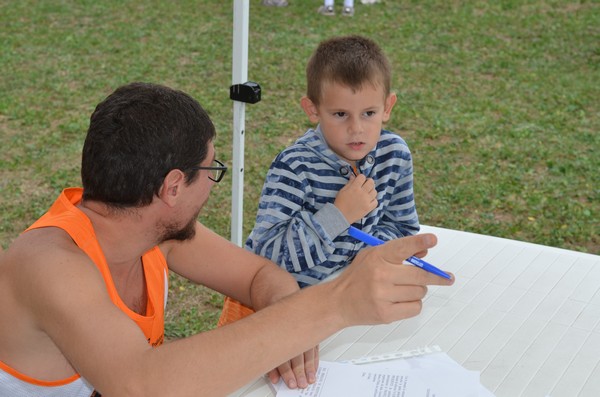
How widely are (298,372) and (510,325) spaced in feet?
1.93

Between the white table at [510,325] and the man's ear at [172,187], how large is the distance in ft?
1.41

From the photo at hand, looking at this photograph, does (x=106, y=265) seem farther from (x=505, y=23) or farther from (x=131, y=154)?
(x=505, y=23)

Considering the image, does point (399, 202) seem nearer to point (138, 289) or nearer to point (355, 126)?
point (355, 126)

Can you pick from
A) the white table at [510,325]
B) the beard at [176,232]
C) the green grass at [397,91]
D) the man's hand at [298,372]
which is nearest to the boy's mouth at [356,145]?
the white table at [510,325]

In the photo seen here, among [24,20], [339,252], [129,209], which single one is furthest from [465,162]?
[24,20]

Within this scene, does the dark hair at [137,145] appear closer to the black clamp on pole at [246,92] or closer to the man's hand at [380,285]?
the man's hand at [380,285]

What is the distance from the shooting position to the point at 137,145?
1.59 meters

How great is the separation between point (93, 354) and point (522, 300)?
1.14 m

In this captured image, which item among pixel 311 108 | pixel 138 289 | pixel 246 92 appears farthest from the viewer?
pixel 246 92

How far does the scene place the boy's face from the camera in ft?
7.06

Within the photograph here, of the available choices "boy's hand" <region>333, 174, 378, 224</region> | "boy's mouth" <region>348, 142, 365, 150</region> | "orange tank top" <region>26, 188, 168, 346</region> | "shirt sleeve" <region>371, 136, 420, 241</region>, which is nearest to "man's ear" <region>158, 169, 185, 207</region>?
"orange tank top" <region>26, 188, 168, 346</region>

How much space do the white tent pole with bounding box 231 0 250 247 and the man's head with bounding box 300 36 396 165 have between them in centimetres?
48

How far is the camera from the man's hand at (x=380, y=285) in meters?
1.46

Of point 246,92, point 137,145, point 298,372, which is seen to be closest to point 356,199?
point 298,372
